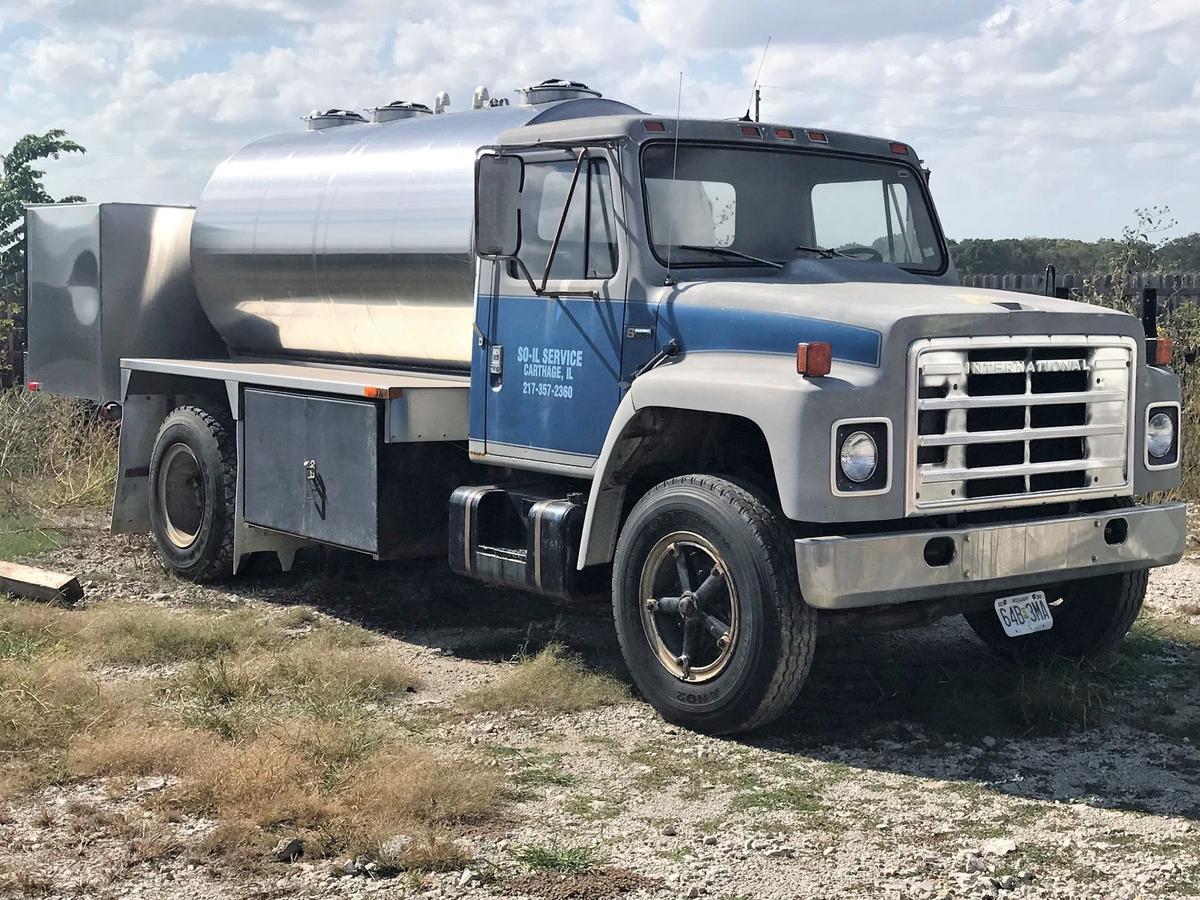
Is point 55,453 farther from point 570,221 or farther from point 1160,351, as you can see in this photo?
point 1160,351

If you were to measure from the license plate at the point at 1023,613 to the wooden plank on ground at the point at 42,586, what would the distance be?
5354 millimetres

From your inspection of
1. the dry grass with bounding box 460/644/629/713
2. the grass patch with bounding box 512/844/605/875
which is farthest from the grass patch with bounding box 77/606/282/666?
the grass patch with bounding box 512/844/605/875

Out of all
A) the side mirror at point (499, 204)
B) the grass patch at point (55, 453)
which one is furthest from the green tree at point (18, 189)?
the side mirror at point (499, 204)

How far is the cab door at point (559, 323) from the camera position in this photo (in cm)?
700

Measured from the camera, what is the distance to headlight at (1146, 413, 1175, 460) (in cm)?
685

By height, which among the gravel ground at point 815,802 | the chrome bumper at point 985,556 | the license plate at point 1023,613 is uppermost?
the chrome bumper at point 985,556

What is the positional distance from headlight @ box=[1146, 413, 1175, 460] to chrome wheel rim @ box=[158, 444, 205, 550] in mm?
5958

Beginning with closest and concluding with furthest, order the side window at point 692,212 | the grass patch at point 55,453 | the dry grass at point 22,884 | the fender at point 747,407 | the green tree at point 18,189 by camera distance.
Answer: the dry grass at point 22,884, the fender at point 747,407, the side window at point 692,212, the grass patch at point 55,453, the green tree at point 18,189

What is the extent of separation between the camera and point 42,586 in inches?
348

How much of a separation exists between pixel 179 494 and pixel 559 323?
4036 mm

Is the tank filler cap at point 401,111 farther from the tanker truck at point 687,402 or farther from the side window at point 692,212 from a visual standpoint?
the side window at point 692,212

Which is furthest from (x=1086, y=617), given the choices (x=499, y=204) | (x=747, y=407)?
(x=499, y=204)

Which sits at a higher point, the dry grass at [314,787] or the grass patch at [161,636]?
the grass patch at [161,636]

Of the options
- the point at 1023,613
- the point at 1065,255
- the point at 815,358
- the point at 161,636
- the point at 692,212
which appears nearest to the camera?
the point at 815,358
